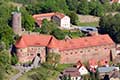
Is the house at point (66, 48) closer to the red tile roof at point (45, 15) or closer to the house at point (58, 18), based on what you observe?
the house at point (58, 18)

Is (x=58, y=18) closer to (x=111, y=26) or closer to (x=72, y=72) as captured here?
(x=111, y=26)

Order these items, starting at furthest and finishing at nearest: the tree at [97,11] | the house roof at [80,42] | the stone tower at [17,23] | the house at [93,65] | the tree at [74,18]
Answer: the tree at [97,11] → the tree at [74,18] → the stone tower at [17,23] → the house roof at [80,42] → the house at [93,65]

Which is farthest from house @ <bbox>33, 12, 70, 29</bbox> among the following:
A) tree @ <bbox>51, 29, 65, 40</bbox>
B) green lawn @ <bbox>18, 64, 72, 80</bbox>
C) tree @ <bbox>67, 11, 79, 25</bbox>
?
green lawn @ <bbox>18, 64, 72, 80</bbox>

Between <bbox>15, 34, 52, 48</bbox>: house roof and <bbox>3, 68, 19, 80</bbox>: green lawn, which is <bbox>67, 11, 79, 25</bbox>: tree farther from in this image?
<bbox>3, 68, 19, 80</bbox>: green lawn

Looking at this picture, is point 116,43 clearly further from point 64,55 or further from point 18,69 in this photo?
point 18,69

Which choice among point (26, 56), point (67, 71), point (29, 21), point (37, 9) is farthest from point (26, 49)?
point (37, 9)

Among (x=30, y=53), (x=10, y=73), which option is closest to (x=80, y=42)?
(x=30, y=53)

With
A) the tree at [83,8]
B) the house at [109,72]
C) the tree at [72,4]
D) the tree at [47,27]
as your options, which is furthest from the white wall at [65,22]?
the house at [109,72]

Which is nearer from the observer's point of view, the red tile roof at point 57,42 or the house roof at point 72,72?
the house roof at point 72,72
